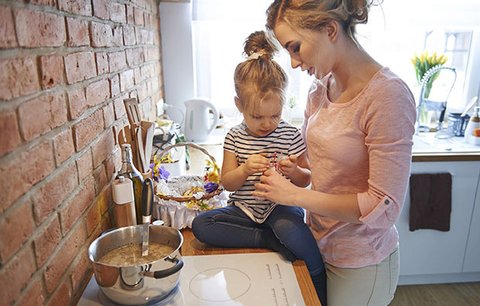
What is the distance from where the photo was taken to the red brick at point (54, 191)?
2.10ft

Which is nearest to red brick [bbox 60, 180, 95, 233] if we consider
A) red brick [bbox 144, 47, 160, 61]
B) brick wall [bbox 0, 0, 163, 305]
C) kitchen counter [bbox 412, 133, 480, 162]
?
brick wall [bbox 0, 0, 163, 305]

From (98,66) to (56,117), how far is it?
0.98 feet

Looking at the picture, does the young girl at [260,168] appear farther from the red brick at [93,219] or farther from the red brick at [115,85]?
the red brick at [115,85]

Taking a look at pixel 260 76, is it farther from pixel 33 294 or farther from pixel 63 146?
pixel 33 294

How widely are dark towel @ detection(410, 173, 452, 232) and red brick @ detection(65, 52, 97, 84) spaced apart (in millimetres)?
1641

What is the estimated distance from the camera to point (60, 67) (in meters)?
0.73

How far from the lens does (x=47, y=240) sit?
67cm

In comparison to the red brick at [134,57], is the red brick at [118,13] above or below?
above

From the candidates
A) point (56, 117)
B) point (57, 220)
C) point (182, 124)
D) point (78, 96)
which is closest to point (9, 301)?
point (57, 220)

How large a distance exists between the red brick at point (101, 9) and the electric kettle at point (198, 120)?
1040mm

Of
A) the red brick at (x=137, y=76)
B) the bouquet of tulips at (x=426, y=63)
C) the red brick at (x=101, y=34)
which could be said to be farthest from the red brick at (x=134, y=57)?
the bouquet of tulips at (x=426, y=63)

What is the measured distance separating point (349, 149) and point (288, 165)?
0.21 m

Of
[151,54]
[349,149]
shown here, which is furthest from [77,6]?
[151,54]

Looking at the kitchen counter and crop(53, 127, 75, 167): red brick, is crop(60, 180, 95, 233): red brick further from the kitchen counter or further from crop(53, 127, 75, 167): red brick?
the kitchen counter
